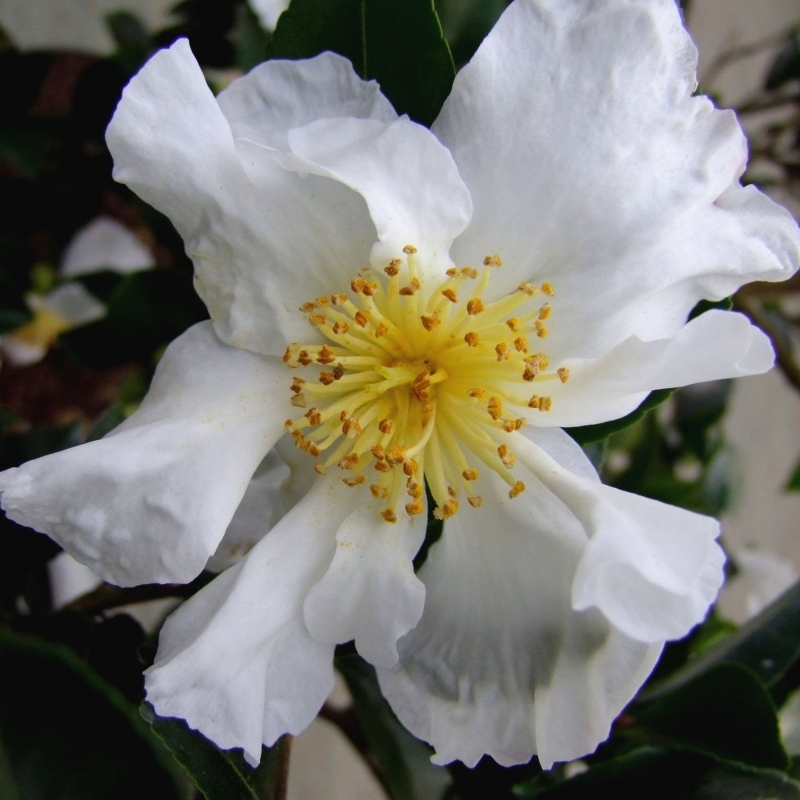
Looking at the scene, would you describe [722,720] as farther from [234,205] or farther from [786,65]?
[786,65]

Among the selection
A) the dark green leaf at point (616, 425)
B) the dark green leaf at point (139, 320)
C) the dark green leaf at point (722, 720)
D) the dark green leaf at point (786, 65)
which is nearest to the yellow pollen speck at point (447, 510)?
the dark green leaf at point (616, 425)

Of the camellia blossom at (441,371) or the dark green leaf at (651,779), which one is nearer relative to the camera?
the camellia blossom at (441,371)

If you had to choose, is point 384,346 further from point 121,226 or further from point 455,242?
point 121,226

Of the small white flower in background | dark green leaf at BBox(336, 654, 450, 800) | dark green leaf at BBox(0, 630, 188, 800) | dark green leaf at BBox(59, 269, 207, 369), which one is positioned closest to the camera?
dark green leaf at BBox(0, 630, 188, 800)

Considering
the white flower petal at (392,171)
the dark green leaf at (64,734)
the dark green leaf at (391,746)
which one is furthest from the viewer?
the dark green leaf at (391,746)

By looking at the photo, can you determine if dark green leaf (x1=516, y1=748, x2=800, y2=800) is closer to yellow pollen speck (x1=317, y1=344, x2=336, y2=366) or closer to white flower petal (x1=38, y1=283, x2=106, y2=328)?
yellow pollen speck (x1=317, y1=344, x2=336, y2=366)

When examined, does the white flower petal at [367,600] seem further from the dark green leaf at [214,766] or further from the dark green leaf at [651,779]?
the dark green leaf at [651,779]

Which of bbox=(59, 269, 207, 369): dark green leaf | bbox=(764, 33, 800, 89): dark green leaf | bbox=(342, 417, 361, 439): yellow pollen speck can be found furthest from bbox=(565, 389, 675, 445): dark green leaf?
bbox=(764, 33, 800, 89): dark green leaf
